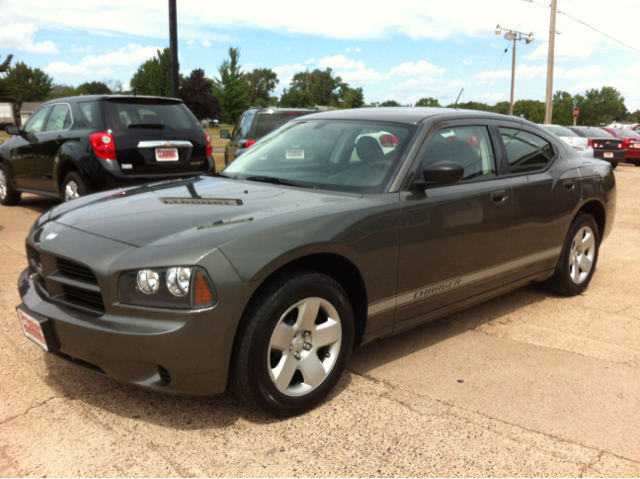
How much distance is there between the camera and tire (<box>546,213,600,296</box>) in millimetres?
5059

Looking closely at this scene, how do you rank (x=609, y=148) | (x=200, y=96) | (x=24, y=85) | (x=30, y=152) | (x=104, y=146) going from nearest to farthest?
(x=104, y=146) < (x=30, y=152) < (x=609, y=148) < (x=200, y=96) < (x=24, y=85)

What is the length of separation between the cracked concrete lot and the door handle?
0.98 meters

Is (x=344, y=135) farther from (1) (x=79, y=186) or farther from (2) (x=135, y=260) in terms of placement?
(1) (x=79, y=186)

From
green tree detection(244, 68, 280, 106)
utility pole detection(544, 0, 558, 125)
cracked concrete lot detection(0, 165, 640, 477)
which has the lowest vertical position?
cracked concrete lot detection(0, 165, 640, 477)

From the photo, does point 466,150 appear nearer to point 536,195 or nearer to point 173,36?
point 536,195

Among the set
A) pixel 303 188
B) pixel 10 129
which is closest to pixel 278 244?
pixel 303 188

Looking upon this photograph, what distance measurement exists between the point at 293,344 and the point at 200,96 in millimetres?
92383

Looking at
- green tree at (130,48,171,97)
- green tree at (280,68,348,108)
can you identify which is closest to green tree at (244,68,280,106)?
green tree at (280,68,348,108)

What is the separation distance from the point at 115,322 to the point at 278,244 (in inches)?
31.9

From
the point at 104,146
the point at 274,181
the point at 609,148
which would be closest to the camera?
the point at 274,181

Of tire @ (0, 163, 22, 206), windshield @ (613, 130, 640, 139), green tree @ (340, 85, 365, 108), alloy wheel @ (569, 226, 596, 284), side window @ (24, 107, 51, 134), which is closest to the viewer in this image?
alloy wheel @ (569, 226, 596, 284)

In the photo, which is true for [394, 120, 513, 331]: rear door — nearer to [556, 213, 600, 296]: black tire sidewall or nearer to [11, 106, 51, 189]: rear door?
[556, 213, 600, 296]: black tire sidewall

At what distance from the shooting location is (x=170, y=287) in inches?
105

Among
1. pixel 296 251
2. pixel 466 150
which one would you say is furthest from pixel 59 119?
pixel 296 251
